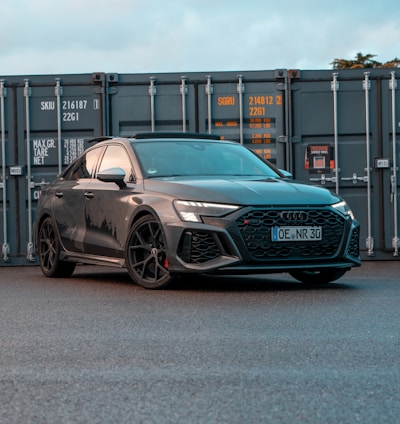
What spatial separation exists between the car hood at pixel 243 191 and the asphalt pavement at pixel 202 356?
31.0 inches

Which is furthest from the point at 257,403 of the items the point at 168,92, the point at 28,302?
the point at 168,92

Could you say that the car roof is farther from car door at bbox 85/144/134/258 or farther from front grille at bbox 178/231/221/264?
front grille at bbox 178/231/221/264

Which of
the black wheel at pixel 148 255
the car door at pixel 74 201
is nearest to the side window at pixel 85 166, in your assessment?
the car door at pixel 74 201

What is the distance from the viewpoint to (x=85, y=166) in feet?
37.9

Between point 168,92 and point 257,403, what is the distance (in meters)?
11.1

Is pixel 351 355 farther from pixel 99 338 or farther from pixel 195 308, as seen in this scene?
pixel 195 308

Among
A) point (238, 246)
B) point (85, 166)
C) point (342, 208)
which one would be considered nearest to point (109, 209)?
point (85, 166)

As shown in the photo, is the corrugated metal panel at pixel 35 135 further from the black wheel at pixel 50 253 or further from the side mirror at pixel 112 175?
the side mirror at pixel 112 175

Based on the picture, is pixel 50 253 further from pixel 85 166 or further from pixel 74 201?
pixel 85 166

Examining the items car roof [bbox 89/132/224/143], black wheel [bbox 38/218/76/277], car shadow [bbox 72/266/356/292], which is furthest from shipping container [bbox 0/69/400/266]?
car roof [bbox 89/132/224/143]

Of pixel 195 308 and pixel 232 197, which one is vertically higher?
pixel 232 197

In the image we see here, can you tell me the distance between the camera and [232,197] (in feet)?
30.3

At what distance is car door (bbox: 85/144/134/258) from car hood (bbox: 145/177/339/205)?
1.31ft

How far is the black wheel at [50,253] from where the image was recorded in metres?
11.5
